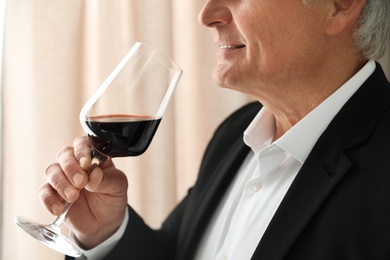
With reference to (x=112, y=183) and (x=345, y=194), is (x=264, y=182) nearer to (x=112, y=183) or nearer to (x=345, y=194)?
(x=345, y=194)

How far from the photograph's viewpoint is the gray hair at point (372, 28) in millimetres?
1483

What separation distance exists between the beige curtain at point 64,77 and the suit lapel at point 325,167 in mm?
919

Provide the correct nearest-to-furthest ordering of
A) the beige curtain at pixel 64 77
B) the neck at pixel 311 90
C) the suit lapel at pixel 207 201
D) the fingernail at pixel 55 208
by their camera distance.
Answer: the fingernail at pixel 55 208, the neck at pixel 311 90, the suit lapel at pixel 207 201, the beige curtain at pixel 64 77

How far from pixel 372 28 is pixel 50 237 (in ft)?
2.96

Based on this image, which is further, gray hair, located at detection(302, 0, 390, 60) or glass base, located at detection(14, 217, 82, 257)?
gray hair, located at detection(302, 0, 390, 60)

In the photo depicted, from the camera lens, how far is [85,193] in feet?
5.32

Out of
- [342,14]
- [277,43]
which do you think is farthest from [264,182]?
[342,14]

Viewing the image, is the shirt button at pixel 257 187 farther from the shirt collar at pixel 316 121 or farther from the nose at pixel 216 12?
the nose at pixel 216 12

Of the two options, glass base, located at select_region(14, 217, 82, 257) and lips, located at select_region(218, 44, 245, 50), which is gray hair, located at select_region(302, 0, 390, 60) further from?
glass base, located at select_region(14, 217, 82, 257)

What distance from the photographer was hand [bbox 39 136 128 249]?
136 cm

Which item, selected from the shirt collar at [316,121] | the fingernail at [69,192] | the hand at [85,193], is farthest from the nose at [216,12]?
the fingernail at [69,192]

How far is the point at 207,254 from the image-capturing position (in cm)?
163

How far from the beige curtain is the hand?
16.8 inches

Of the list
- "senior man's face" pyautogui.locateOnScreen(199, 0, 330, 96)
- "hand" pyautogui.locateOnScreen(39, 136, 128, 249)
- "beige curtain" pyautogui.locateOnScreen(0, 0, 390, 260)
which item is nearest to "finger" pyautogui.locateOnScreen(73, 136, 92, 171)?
"hand" pyautogui.locateOnScreen(39, 136, 128, 249)
